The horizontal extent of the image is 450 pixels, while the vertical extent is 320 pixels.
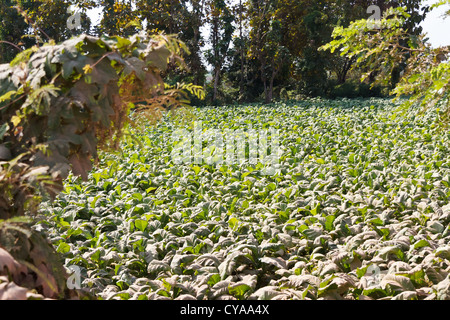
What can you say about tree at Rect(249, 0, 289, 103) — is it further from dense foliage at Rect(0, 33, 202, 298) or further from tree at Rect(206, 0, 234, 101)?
dense foliage at Rect(0, 33, 202, 298)

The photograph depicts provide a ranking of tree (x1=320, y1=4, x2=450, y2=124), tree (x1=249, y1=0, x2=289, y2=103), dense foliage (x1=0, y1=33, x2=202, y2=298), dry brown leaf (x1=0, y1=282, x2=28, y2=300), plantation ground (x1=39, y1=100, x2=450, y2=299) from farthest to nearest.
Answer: tree (x1=249, y1=0, x2=289, y2=103) < tree (x1=320, y1=4, x2=450, y2=124) < plantation ground (x1=39, y1=100, x2=450, y2=299) < dense foliage (x1=0, y1=33, x2=202, y2=298) < dry brown leaf (x1=0, y1=282, x2=28, y2=300)

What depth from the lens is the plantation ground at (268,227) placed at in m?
3.27

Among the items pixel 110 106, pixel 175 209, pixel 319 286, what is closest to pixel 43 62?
pixel 110 106

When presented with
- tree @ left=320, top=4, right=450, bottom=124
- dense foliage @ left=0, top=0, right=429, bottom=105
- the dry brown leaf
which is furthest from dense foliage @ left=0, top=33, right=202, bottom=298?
dense foliage @ left=0, top=0, right=429, bottom=105

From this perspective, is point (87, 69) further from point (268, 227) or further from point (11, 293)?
point (268, 227)

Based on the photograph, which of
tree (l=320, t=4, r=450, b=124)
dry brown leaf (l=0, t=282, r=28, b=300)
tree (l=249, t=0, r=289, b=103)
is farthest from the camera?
tree (l=249, t=0, r=289, b=103)

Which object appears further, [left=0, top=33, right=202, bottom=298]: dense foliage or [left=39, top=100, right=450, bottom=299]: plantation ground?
[left=39, top=100, right=450, bottom=299]: plantation ground

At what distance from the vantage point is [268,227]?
172 inches

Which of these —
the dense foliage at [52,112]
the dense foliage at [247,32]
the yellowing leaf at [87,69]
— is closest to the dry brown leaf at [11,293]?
the dense foliage at [52,112]

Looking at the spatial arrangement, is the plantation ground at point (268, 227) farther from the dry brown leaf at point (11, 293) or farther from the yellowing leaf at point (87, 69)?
the dry brown leaf at point (11, 293)

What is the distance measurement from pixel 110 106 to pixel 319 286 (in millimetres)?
2053

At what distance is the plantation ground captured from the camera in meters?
3.27

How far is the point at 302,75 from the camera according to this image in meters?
24.1

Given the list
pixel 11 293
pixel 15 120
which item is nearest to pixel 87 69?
pixel 15 120
